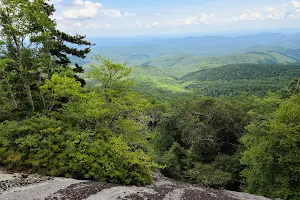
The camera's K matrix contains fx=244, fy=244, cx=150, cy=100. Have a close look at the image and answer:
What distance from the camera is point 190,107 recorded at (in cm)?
4225

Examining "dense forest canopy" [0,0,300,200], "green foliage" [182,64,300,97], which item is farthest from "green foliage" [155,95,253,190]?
"green foliage" [182,64,300,97]

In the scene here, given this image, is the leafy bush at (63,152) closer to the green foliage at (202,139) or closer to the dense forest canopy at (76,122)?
the dense forest canopy at (76,122)

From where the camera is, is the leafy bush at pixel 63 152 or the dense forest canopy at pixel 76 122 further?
the dense forest canopy at pixel 76 122

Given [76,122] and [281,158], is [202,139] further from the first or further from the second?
[76,122]

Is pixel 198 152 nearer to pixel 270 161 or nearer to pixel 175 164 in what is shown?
pixel 175 164

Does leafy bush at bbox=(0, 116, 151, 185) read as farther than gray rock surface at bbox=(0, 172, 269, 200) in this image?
Yes

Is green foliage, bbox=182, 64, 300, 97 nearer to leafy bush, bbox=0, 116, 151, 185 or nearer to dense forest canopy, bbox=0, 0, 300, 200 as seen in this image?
dense forest canopy, bbox=0, 0, 300, 200

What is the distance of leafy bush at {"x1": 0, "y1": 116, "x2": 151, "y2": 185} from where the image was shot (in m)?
17.7

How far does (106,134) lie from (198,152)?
22904 millimetres

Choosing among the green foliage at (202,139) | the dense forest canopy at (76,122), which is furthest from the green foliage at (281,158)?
the green foliage at (202,139)

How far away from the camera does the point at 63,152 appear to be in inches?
711

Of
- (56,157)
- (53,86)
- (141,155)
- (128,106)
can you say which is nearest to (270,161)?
(141,155)

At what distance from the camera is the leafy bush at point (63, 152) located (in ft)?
58.1

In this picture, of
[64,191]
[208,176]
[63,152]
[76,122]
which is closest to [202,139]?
[208,176]
